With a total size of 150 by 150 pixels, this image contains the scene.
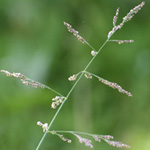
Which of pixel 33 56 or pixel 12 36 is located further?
pixel 12 36

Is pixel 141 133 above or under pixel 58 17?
under

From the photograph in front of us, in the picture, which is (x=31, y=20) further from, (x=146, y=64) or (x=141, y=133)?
(x=141, y=133)

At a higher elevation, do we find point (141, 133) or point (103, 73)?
point (103, 73)

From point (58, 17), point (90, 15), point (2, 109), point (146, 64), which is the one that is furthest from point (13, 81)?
point (146, 64)

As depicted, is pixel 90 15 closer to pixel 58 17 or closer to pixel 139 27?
pixel 58 17

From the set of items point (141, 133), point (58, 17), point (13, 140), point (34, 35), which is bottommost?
point (13, 140)

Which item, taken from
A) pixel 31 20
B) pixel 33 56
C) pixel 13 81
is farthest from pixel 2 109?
pixel 31 20
